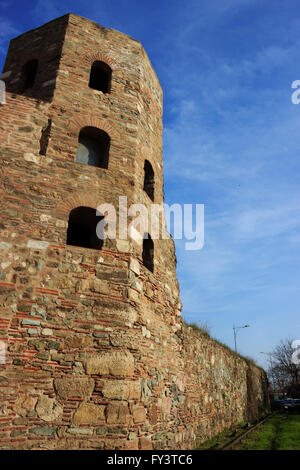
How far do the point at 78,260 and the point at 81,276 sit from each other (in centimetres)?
29

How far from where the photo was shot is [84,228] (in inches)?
285

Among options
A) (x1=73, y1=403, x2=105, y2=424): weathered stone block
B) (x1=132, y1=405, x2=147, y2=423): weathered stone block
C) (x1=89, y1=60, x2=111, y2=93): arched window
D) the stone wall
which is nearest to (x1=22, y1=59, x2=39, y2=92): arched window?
(x1=89, y1=60, x2=111, y2=93): arched window

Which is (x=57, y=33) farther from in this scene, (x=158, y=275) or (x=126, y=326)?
(x=126, y=326)

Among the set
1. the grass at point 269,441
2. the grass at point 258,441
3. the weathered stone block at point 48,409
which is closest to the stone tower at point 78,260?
the weathered stone block at point 48,409

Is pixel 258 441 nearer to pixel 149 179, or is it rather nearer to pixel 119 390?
pixel 119 390

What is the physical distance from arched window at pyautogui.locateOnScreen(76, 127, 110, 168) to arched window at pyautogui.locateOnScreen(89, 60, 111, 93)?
141 cm

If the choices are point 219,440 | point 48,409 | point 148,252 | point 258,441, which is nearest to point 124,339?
point 48,409

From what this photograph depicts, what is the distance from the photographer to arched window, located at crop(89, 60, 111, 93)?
8.38 metres

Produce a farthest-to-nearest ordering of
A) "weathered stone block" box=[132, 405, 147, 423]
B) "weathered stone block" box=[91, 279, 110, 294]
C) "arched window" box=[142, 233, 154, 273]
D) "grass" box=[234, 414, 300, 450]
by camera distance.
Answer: "grass" box=[234, 414, 300, 450], "arched window" box=[142, 233, 154, 273], "weathered stone block" box=[91, 279, 110, 294], "weathered stone block" box=[132, 405, 147, 423]

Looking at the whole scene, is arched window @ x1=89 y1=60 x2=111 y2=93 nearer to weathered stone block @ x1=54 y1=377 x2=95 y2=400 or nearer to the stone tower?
the stone tower

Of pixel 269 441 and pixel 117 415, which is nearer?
pixel 117 415

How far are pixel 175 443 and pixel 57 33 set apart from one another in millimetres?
9725
